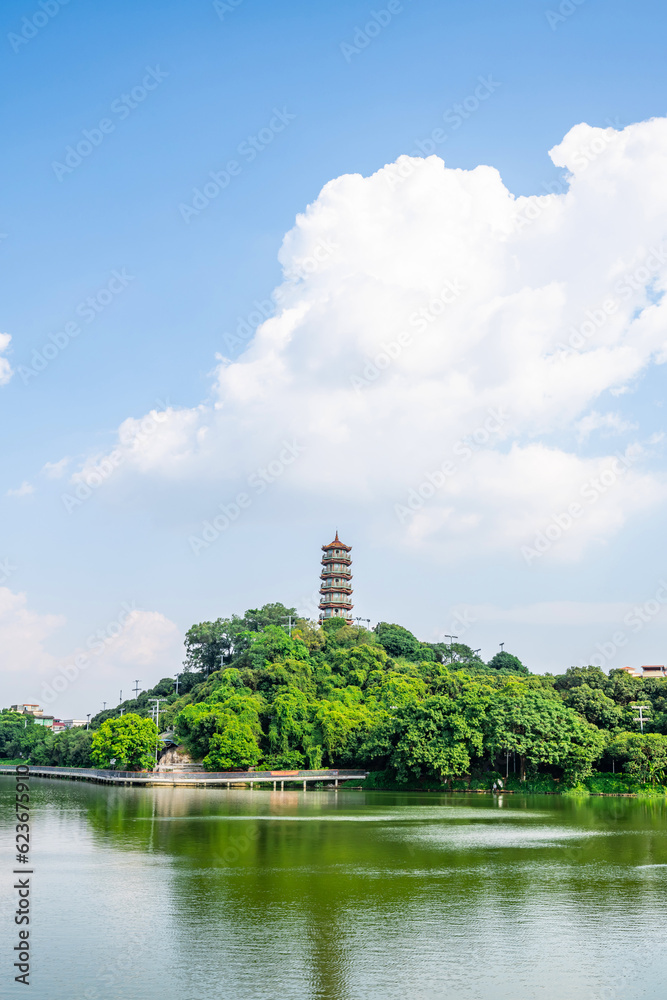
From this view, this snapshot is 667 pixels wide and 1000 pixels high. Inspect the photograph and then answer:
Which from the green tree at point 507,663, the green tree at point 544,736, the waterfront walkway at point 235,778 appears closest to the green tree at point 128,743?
the waterfront walkway at point 235,778

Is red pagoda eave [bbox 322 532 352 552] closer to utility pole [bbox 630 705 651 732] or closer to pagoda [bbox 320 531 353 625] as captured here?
pagoda [bbox 320 531 353 625]

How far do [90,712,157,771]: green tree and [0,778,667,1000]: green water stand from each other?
26.9 meters

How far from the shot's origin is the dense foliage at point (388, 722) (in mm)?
48250

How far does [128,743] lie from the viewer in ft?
193

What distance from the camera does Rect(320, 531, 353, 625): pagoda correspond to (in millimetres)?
102750

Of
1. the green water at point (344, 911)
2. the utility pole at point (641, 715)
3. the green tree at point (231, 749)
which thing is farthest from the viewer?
the green tree at point (231, 749)

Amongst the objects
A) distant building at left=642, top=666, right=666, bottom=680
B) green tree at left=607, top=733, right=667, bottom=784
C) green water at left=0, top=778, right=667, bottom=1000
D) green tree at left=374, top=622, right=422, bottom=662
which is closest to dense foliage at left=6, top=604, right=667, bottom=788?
green tree at left=607, top=733, right=667, bottom=784

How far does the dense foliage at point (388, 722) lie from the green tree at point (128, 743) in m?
0.10

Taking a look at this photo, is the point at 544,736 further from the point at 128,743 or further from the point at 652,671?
the point at 652,671

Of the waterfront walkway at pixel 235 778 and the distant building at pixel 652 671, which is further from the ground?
the distant building at pixel 652 671

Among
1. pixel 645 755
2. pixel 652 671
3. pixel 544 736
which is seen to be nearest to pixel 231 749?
pixel 544 736

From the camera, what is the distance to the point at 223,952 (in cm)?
1424

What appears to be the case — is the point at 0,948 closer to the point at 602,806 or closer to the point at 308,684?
the point at 602,806

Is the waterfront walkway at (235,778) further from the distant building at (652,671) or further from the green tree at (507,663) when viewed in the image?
the distant building at (652,671)
